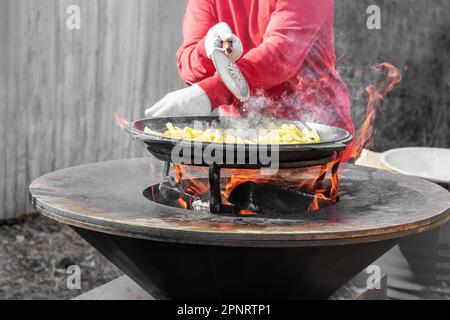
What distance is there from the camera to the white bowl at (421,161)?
4.18 meters

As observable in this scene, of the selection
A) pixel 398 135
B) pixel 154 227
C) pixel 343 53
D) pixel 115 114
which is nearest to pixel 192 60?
pixel 154 227

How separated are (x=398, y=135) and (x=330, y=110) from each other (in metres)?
3.13

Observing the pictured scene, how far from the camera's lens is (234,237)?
219 centimetres

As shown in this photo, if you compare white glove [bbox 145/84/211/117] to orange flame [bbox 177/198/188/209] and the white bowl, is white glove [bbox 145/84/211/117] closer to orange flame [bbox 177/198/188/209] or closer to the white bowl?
orange flame [bbox 177/198/188/209]

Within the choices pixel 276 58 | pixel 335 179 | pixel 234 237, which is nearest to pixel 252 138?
pixel 335 179

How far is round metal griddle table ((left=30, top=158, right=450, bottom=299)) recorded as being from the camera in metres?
2.24

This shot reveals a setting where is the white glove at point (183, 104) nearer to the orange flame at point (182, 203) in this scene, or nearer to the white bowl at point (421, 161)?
the orange flame at point (182, 203)

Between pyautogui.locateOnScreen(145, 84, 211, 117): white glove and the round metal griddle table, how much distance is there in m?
0.44

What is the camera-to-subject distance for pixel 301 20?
3.64 meters

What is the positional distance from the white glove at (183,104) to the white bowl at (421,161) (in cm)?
131

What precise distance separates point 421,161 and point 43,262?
2.84 meters

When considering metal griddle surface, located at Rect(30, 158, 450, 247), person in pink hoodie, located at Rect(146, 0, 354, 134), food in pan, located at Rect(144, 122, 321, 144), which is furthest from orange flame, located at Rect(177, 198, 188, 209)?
person in pink hoodie, located at Rect(146, 0, 354, 134)

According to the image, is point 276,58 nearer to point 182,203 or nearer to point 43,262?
point 182,203
